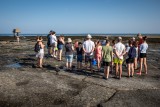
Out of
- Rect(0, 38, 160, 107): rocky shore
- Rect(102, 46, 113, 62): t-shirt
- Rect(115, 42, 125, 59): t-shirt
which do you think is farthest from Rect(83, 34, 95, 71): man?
Rect(115, 42, 125, 59): t-shirt

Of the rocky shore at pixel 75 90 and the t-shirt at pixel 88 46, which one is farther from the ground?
the t-shirt at pixel 88 46

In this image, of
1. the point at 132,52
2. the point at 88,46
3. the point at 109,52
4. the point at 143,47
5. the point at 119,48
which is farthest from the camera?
the point at 88,46

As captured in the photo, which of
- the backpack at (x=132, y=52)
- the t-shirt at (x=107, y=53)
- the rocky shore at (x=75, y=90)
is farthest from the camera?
the backpack at (x=132, y=52)

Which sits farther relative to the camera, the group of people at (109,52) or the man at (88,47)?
the man at (88,47)

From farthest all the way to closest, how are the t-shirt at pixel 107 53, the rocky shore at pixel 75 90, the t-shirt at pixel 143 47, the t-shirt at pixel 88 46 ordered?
the t-shirt at pixel 88 46 → the t-shirt at pixel 143 47 → the t-shirt at pixel 107 53 → the rocky shore at pixel 75 90

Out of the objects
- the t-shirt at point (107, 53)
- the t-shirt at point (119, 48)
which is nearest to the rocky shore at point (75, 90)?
the t-shirt at point (107, 53)

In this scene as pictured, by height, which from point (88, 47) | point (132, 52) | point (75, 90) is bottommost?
point (75, 90)

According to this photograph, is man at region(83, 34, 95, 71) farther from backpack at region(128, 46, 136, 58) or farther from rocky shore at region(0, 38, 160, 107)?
backpack at region(128, 46, 136, 58)

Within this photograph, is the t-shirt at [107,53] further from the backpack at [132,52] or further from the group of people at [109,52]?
the backpack at [132,52]

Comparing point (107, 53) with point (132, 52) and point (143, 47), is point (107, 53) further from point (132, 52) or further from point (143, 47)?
point (143, 47)

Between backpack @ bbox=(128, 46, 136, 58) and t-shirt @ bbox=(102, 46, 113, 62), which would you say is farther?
backpack @ bbox=(128, 46, 136, 58)

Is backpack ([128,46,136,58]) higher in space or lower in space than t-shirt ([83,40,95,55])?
lower

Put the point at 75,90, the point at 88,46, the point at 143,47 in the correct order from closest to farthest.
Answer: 1. the point at 75,90
2. the point at 143,47
3. the point at 88,46

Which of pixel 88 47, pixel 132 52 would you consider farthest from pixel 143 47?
pixel 88 47
